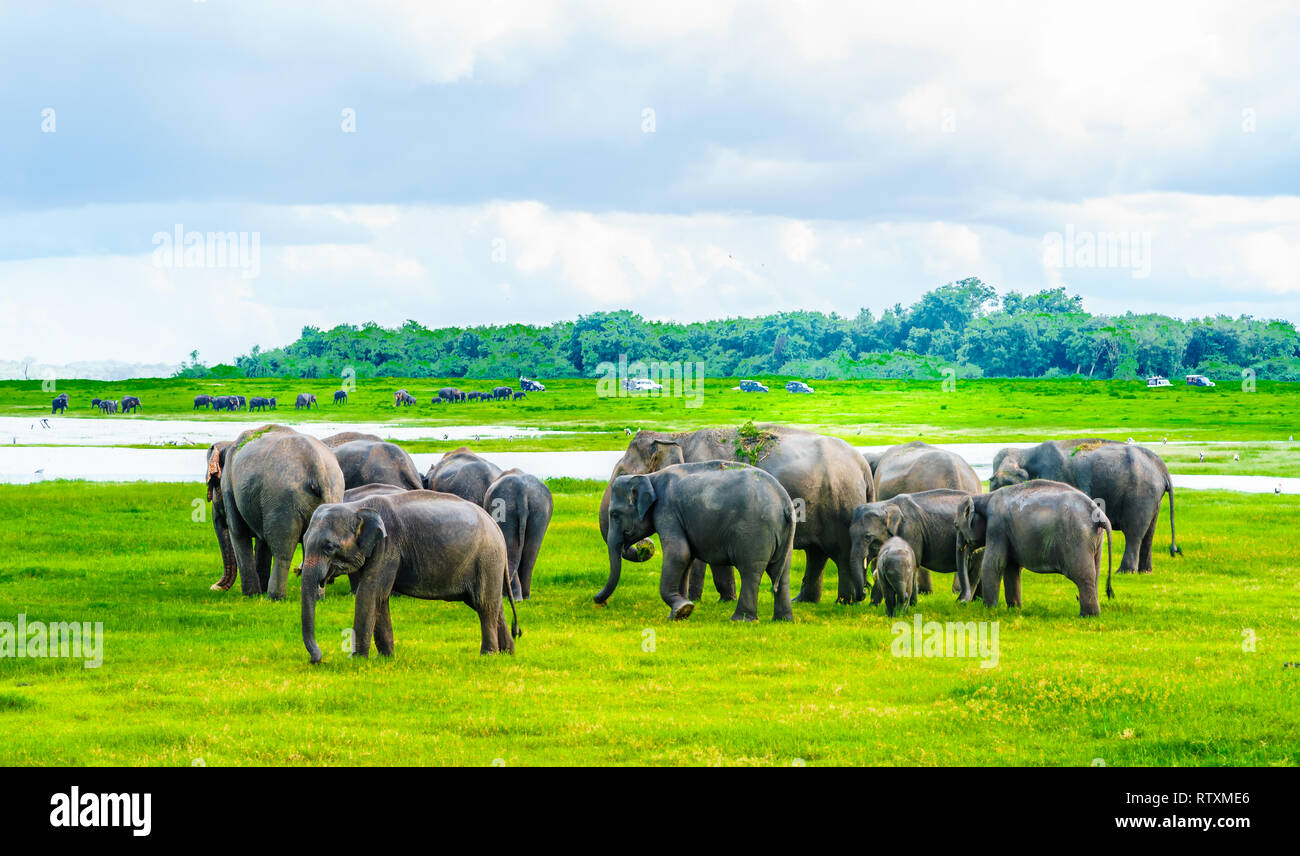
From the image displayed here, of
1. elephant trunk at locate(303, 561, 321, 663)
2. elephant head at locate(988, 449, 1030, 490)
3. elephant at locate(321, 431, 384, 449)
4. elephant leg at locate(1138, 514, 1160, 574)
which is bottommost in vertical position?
elephant leg at locate(1138, 514, 1160, 574)

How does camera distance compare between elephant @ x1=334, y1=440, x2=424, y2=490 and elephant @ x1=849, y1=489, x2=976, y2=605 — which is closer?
elephant @ x1=849, y1=489, x2=976, y2=605

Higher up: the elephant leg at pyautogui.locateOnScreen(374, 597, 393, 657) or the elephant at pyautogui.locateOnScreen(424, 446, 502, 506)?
the elephant at pyautogui.locateOnScreen(424, 446, 502, 506)

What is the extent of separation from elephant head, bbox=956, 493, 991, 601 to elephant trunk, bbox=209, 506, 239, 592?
1084cm

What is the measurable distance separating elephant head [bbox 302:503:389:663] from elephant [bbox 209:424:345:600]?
507cm

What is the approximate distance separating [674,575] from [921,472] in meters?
6.63

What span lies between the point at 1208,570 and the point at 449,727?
16.2 m

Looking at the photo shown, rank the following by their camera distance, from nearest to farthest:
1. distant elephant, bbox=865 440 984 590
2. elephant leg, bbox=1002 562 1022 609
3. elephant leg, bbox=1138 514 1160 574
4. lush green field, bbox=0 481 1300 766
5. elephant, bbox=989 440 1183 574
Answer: lush green field, bbox=0 481 1300 766 < elephant leg, bbox=1002 562 1022 609 < distant elephant, bbox=865 440 984 590 < elephant, bbox=989 440 1183 574 < elephant leg, bbox=1138 514 1160 574

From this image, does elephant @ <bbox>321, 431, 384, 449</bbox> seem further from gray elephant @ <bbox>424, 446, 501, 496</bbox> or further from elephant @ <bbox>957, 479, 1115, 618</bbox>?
elephant @ <bbox>957, 479, 1115, 618</bbox>

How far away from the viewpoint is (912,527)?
63.8ft

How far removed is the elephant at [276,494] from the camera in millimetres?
19188

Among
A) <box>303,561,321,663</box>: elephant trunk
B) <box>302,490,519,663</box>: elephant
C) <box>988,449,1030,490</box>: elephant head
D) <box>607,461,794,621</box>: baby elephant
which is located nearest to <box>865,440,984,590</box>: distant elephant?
<box>988,449,1030,490</box>: elephant head

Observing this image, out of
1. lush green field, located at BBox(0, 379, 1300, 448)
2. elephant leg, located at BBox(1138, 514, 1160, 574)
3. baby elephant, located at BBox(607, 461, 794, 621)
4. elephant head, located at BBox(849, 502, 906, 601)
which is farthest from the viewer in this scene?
lush green field, located at BBox(0, 379, 1300, 448)

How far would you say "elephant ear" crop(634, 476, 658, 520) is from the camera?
59.7 feet
